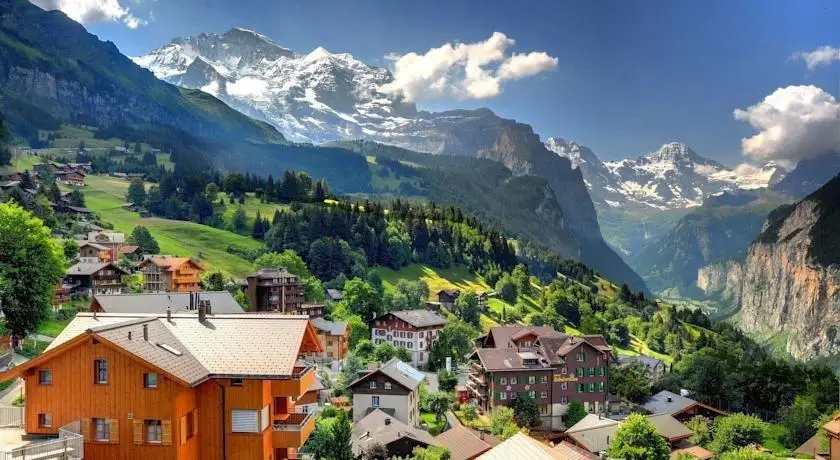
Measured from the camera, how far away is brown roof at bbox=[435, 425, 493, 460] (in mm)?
61188

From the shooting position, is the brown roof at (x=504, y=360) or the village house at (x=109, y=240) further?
the village house at (x=109, y=240)

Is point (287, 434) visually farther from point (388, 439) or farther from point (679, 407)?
point (679, 407)

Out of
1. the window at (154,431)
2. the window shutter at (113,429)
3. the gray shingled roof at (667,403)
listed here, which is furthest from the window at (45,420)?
the gray shingled roof at (667,403)

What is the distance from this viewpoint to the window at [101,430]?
82.8ft

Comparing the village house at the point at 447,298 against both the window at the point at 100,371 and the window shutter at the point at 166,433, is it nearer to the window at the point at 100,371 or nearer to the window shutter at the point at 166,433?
the window at the point at 100,371

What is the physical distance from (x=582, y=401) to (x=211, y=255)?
83956 mm

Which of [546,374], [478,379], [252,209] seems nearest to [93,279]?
[478,379]

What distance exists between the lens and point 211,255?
486ft

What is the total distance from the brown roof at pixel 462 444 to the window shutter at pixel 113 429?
39392 mm

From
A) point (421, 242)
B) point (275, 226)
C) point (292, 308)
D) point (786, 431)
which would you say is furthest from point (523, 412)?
point (421, 242)

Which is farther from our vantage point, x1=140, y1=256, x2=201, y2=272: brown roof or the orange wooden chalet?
x1=140, y1=256, x2=201, y2=272: brown roof

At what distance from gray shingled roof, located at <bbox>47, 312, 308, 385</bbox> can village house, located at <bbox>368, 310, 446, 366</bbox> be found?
280 ft

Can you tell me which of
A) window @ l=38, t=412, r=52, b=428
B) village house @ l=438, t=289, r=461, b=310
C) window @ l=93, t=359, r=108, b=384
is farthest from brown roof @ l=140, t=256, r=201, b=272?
window @ l=93, t=359, r=108, b=384

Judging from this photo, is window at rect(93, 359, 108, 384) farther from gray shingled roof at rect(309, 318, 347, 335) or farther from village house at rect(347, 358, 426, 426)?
gray shingled roof at rect(309, 318, 347, 335)
